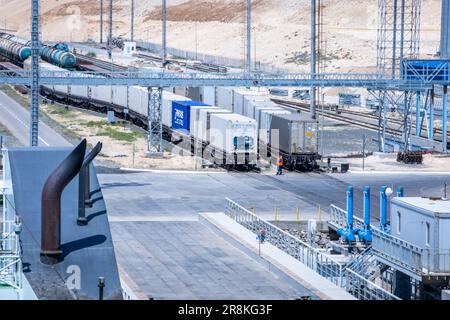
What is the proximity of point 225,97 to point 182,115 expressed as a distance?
7.74m

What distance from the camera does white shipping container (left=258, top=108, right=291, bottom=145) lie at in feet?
231

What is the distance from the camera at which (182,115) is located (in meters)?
75.3

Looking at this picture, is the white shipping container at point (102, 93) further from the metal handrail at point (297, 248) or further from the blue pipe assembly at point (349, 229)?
the blue pipe assembly at point (349, 229)

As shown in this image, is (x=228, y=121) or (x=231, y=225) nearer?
(x=231, y=225)

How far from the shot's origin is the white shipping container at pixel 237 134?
66.1 m

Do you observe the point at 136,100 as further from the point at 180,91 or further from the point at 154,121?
the point at 154,121

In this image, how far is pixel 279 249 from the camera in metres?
39.6

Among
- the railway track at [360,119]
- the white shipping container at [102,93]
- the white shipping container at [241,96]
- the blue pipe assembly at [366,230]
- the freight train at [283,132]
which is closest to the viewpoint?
the blue pipe assembly at [366,230]

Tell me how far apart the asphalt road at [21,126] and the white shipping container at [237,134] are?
12.0 metres

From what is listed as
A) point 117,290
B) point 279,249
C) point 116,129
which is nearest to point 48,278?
point 117,290

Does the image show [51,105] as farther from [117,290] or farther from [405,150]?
[117,290]

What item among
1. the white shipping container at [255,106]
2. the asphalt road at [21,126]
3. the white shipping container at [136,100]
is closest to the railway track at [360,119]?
the white shipping container at [255,106]

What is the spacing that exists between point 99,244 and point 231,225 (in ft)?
58.4

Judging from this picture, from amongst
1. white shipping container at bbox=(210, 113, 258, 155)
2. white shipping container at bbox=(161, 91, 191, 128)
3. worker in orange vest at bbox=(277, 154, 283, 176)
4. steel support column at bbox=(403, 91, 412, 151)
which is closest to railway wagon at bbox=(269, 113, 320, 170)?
worker in orange vest at bbox=(277, 154, 283, 176)
